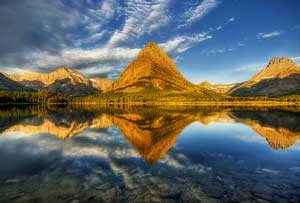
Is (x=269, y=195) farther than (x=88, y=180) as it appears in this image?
No

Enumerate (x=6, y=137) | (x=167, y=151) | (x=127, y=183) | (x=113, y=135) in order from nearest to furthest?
(x=127, y=183)
(x=167, y=151)
(x=6, y=137)
(x=113, y=135)

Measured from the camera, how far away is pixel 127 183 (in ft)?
72.1

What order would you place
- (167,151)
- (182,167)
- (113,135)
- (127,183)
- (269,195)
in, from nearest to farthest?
1. (269,195)
2. (127,183)
3. (182,167)
4. (167,151)
5. (113,135)

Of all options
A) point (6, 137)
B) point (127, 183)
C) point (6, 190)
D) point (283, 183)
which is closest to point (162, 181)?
point (127, 183)

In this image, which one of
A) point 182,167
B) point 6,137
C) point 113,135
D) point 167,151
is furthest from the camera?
point 113,135

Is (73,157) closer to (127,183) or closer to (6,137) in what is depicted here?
(127,183)

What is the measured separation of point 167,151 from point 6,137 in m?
31.5

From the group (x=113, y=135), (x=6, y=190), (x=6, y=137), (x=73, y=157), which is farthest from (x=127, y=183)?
(x=6, y=137)

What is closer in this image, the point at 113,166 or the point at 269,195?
the point at 269,195

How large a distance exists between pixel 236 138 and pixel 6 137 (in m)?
44.3

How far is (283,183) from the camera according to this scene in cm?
2264

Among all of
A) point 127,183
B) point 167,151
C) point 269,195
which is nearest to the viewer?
point 269,195

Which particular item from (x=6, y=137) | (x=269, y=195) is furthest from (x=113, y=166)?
(x=6, y=137)

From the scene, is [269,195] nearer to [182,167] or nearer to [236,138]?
[182,167]
